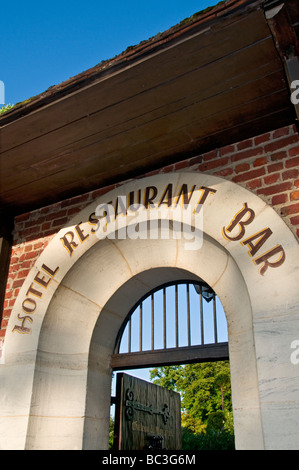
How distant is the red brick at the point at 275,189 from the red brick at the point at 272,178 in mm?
44

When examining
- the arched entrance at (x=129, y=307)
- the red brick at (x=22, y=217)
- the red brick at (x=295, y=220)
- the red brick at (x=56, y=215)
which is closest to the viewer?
the arched entrance at (x=129, y=307)

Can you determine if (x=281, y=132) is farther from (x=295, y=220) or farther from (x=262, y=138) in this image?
(x=295, y=220)

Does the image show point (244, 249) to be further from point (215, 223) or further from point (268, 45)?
point (268, 45)

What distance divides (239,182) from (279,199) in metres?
0.38

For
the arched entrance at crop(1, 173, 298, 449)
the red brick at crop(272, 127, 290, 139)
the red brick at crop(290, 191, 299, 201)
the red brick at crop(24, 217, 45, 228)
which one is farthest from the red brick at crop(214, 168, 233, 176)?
the red brick at crop(24, 217, 45, 228)

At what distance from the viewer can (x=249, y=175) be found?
11.5 feet

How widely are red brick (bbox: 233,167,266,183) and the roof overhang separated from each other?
0.34m

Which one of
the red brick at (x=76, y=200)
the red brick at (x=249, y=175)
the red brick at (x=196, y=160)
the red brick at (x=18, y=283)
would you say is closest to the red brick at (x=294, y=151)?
the red brick at (x=249, y=175)

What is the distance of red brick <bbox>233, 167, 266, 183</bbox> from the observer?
3.45 metres

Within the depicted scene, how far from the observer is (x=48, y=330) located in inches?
155

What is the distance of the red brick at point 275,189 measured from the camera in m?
3.29

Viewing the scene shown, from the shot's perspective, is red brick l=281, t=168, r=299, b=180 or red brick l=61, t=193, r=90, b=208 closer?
red brick l=281, t=168, r=299, b=180

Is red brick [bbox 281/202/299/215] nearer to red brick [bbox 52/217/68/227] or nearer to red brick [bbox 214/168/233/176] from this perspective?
red brick [bbox 214/168/233/176]

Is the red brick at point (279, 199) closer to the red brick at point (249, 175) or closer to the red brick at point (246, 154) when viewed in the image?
the red brick at point (249, 175)
